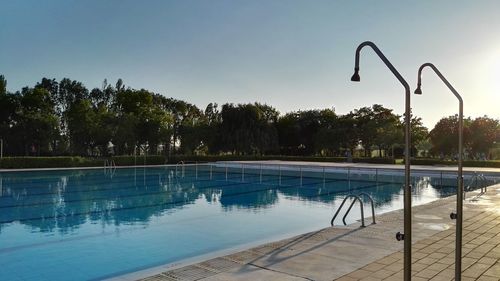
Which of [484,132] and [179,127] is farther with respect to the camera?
[179,127]

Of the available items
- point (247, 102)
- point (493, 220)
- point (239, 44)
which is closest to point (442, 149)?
point (247, 102)

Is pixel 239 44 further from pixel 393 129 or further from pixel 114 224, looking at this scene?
pixel 393 129

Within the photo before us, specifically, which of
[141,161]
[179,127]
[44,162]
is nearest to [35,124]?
[44,162]

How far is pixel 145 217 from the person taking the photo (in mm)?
10141

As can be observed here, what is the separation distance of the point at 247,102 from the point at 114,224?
97.6 feet

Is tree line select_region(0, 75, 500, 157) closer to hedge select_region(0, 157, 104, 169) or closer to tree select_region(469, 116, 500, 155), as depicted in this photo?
tree select_region(469, 116, 500, 155)

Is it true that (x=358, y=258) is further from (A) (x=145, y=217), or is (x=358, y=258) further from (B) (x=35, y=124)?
(B) (x=35, y=124)

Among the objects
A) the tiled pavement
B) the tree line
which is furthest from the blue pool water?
the tree line

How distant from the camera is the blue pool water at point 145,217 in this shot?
646 centimetres

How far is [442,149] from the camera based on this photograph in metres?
39.1

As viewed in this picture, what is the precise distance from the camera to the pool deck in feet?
13.4

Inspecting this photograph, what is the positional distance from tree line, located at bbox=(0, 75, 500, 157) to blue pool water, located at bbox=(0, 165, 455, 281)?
484 inches

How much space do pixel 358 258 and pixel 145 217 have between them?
660cm

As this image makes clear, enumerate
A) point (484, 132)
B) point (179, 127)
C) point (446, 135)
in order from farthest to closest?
point (446, 135), point (179, 127), point (484, 132)
